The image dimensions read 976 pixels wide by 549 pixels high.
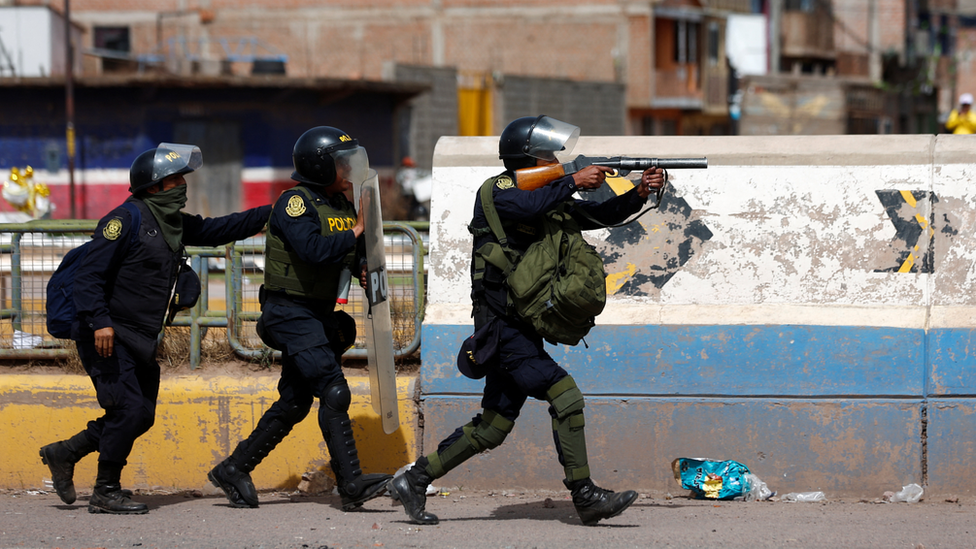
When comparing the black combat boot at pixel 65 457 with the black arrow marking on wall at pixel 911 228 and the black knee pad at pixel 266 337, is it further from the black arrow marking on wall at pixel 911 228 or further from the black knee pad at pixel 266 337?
the black arrow marking on wall at pixel 911 228

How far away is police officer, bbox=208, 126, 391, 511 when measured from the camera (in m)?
4.87

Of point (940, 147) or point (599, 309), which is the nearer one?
point (599, 309)

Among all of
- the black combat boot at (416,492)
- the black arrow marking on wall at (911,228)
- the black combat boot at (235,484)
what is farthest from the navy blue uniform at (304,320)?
the black arrow marking on wall at (911,228)

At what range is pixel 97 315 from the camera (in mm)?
4777

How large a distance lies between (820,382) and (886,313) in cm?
47

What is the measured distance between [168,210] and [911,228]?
11.6 ft

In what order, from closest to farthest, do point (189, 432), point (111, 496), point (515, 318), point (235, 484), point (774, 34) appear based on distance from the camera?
point (515, 318)
point (111, 496)
point (235, 484)
point (189, 432)
point (774, 34)

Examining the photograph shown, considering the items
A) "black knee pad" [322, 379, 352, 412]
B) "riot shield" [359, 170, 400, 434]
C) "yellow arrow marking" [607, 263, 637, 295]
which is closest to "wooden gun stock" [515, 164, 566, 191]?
"riot shield" [359, 170, 400, 434]

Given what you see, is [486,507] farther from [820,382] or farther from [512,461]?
[820,382]

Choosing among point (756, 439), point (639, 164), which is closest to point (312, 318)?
point (639, 164)

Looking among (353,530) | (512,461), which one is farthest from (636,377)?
(353,530)

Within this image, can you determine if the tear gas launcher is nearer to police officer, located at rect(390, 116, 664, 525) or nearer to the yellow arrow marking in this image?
police officer, located at rect(390, 116, 664, 525)

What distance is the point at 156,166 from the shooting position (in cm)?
497

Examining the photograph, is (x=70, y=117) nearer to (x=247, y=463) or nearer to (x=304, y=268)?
(x=247, y=463)
